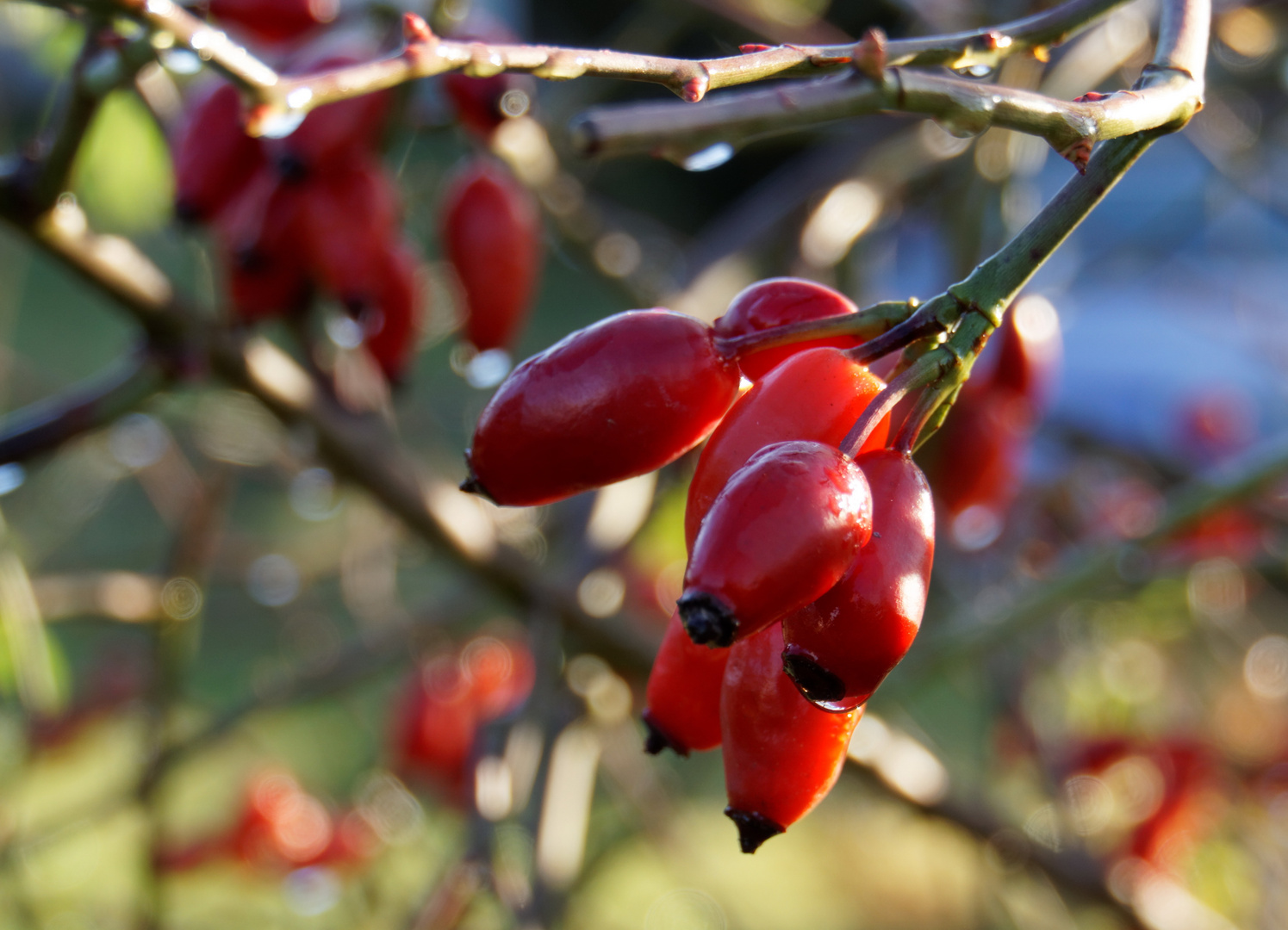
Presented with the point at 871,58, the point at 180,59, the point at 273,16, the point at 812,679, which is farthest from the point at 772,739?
the point at 273,16

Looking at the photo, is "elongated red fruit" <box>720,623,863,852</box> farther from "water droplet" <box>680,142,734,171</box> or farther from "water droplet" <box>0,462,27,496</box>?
"water droplet" <box>0,462,27,496</box>

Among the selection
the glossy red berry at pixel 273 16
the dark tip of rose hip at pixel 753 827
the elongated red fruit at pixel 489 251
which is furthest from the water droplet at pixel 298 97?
the glossy red berry at pixel 273 16

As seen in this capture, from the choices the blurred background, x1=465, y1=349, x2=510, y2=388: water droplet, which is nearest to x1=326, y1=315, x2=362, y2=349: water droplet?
the blurred background

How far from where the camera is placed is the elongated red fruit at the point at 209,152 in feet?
2.81

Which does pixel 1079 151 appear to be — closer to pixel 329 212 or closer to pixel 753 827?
pixel 753 827

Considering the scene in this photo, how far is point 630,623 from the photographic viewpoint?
3.51ft

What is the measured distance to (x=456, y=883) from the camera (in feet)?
2.79

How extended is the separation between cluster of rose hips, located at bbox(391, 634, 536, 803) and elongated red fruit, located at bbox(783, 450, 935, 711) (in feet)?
3.79

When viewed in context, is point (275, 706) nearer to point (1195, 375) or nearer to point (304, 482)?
point (304, 482)

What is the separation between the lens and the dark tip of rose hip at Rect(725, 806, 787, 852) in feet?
1.37

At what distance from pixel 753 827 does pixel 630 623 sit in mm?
653

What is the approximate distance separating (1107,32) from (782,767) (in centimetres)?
121

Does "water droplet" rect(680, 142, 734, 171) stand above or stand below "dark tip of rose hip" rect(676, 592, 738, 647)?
above

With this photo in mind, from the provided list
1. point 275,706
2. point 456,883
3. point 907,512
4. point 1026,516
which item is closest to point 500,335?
point 456,883
